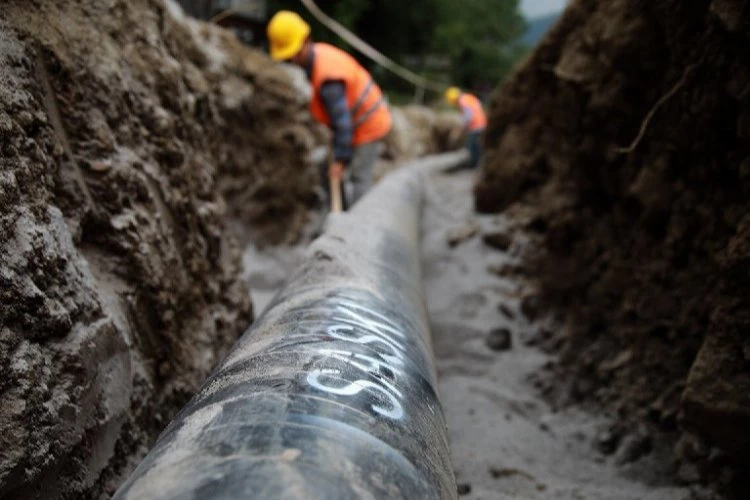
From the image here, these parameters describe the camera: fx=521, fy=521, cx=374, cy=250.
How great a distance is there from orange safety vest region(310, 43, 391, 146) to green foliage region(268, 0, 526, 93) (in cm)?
598

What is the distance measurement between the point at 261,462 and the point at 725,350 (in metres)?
1.14

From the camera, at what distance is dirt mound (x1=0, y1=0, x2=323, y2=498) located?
92 centimetres

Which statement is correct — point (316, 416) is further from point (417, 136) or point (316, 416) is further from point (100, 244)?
point (417, 136)

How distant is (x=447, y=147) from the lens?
457 inches

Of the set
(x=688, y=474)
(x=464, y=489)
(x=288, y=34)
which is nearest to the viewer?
(x=688, y=474)

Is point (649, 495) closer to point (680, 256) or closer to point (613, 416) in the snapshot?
point (613, 416)

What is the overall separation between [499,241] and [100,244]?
8.05ft

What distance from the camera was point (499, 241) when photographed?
327cm

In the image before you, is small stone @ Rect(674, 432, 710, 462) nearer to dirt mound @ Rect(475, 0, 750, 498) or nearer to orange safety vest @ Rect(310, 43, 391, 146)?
dirt mound @ Rect(475, 0, 750, 498)

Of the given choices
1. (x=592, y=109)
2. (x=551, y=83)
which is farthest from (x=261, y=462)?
(x=551, y=83)

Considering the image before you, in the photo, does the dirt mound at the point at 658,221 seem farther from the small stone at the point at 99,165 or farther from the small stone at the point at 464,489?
the small stone at the point at 99,165

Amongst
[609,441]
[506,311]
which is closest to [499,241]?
[506,311]

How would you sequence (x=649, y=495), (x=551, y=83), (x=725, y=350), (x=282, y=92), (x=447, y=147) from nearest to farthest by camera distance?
1. (x=725, y=350)
2. (x=649, y=495)
3. (x=551, y=83)
4. (x=282, y=92)
5. (x=447, y=147)

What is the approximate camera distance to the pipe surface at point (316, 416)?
0.65 metres
